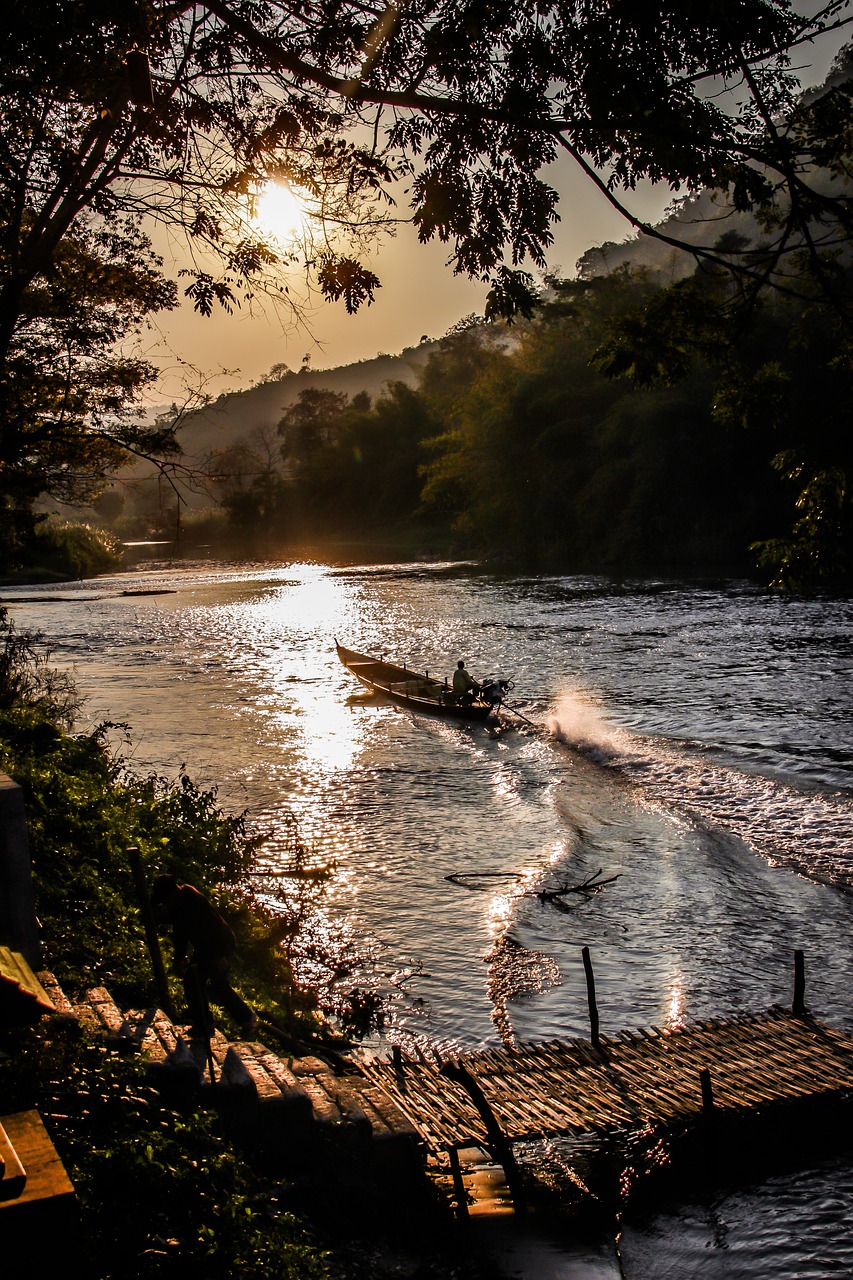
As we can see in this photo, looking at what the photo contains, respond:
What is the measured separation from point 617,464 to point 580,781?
44581mm

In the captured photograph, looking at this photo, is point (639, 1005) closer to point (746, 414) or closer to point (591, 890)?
point (591, 890)

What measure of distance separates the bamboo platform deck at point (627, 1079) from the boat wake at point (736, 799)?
5.95 meters

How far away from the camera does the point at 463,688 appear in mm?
24672

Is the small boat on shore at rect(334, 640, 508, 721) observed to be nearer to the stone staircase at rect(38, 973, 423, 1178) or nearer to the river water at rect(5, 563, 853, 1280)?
the river water at rect(5, 563, 853, 1280)

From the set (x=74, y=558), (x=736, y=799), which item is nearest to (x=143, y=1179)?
(x=736, y=799)

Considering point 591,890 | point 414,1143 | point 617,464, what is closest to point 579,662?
point 591,890

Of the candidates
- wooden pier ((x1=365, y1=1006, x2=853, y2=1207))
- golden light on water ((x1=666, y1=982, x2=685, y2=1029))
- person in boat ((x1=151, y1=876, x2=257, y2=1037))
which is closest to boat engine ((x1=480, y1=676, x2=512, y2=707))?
golden light on water ((x1=666, y1=982, x2=685, y2=1029))

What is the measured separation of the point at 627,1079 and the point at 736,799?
35.7 feet

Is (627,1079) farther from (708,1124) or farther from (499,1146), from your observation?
(499,1146)

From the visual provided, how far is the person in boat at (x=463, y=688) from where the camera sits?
24281mm

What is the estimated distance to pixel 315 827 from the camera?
54.9 ft

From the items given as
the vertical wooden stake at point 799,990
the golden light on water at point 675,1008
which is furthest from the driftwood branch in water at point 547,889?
the vertical wooden stake at point 799,990

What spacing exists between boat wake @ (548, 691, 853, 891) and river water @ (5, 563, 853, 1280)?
0.20 ft

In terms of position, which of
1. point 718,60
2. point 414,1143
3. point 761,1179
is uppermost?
point 718,60
